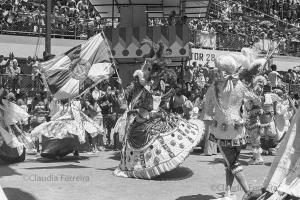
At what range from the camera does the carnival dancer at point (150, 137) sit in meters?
7.59

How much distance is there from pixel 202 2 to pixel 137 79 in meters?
7.37

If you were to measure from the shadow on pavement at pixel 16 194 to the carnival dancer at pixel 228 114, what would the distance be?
8.35ft

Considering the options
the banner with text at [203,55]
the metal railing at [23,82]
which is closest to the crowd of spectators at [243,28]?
the banner with text at [203,55]

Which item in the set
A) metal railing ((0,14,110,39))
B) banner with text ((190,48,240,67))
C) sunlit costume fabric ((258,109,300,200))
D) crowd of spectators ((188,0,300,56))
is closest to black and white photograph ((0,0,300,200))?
sunlit costume fabric ((258,109,300,200))

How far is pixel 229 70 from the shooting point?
6.16 metres

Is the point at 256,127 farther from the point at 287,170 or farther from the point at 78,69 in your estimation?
the point at 287,170

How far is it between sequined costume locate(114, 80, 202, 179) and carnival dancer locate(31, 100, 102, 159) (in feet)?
6.86

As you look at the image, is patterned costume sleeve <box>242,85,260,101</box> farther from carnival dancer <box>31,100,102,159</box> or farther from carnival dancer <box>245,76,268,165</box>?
carnival dancer <box>31,100,102,159</box>

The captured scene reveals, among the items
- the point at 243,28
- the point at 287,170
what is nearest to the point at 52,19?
the point at 243,28

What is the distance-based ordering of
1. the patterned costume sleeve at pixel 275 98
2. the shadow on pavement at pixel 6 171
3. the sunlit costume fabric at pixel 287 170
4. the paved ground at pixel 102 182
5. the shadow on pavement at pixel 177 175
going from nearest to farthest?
the sunlit costume fabric at pixel 287 170 → the paved ground at pixel 102 182 → the shadow on pavement at pixel 177 175 → the shadow on pavement at pixel 6 171 → the patterned costume sleeve at pixel 275 98

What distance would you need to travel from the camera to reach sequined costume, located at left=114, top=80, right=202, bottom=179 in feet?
24.9

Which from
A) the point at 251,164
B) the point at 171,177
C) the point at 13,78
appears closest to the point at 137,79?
the point at 171,177

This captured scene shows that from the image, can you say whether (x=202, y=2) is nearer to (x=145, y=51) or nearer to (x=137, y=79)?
(x=145, y=51)
